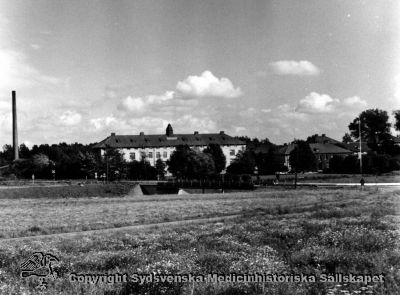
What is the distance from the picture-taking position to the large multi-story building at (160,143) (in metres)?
145

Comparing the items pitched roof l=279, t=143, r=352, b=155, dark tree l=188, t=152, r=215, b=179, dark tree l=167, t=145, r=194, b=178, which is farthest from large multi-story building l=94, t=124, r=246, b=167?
dark tree l=188, t=152, r=215, b=179

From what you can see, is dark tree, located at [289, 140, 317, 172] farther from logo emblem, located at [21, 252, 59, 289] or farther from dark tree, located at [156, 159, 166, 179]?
logo emblem, located at [21, 252, 59, 289]

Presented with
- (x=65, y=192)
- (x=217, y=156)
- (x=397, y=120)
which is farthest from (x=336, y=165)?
(x=65, y=192)

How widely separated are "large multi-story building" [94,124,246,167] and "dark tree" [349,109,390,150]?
135ft

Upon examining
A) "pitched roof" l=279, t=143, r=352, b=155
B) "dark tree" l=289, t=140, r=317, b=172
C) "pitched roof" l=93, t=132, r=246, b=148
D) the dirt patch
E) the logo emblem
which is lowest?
the dirt patch

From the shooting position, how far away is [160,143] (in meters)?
149

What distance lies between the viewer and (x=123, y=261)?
424 inches

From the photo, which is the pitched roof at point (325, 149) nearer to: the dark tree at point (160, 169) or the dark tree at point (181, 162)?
the dark tree at point (160, 169)

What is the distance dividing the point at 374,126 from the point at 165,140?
2784 inches

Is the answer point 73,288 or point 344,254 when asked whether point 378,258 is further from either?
point 73,288

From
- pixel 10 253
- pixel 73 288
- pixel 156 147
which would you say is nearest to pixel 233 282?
pixel 73 288

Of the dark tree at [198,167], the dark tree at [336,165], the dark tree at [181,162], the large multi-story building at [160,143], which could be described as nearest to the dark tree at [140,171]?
the dark tree at [181,162]

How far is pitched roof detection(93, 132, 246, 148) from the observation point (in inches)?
5748

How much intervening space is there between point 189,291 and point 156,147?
141m
